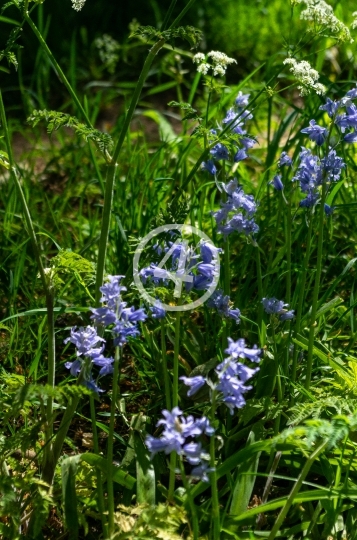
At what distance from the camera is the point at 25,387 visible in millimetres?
1914

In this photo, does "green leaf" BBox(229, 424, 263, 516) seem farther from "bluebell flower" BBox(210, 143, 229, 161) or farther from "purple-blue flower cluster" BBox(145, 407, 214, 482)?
"bluebell flower" BBox(210, 143, 229, 161)

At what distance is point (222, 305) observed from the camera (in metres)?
2.27

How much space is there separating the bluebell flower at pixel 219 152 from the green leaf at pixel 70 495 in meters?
0.95

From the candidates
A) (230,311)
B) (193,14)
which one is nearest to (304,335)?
(230,311)

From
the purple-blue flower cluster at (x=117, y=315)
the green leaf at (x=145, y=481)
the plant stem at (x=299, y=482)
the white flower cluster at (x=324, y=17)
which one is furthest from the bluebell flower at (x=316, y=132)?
the green leaf at (x=145, y=481)

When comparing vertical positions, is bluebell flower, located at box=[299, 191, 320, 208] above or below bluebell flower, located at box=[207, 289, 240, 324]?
above

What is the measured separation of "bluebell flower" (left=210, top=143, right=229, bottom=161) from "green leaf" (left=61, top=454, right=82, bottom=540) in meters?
0.95

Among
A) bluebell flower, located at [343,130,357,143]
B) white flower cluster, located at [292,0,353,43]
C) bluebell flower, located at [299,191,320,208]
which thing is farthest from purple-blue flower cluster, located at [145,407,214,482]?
white flower cluster, located at [292,0,353,43]

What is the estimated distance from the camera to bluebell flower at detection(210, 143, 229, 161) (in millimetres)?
2453

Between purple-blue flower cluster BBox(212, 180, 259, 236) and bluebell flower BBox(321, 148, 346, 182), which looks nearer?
purple-blue flower cluster BBox(212, 180, 259, 236)

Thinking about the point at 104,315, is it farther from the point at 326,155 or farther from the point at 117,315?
the point at 326,155

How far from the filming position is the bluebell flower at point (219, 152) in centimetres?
245

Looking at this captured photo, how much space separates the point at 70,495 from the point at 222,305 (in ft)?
2.06

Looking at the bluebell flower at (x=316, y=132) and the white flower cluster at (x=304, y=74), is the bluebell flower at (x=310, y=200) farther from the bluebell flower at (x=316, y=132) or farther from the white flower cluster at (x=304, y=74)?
the white flower cluster at (x=304, y=74)
